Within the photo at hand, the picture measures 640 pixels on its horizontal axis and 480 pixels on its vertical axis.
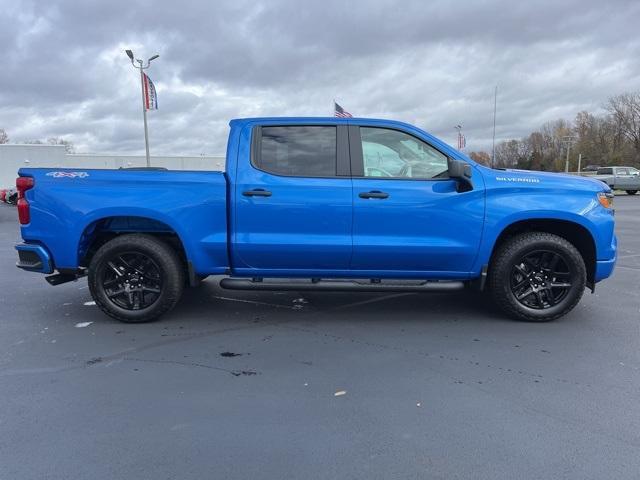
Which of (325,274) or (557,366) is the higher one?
(325,274)

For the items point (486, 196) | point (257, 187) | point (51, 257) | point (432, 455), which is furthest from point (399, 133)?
point (51, 257)

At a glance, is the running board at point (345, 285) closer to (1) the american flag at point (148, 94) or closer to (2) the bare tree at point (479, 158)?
(2) the bare tree at point (479, 158)

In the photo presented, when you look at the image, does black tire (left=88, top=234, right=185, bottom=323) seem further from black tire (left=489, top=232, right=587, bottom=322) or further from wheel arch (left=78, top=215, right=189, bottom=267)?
black tire (left=489, top=232, right=587, bottom=322)

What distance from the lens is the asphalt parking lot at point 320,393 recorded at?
2.51 m

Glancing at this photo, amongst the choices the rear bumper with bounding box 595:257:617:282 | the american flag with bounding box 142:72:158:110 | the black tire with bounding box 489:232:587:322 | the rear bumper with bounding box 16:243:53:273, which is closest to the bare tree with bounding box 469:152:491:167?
the black tire with bounding box 489:232:587:322

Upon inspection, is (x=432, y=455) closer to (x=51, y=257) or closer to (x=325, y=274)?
(x=325, y=274)

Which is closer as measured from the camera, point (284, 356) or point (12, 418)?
point (12, 418)

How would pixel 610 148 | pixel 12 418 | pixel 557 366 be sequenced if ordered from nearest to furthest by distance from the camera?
pixel 12 418 → pixel 557 366 → pixel 610 148

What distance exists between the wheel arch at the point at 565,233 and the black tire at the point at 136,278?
3.15 m

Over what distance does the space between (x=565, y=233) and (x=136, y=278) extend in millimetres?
4374

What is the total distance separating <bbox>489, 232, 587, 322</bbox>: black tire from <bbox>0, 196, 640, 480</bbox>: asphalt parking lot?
190 mm

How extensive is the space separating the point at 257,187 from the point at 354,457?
265 centimetres

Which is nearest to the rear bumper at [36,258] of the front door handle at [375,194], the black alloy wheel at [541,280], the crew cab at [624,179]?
the front door handle at [375,194]

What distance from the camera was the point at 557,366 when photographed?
3.70 metres
